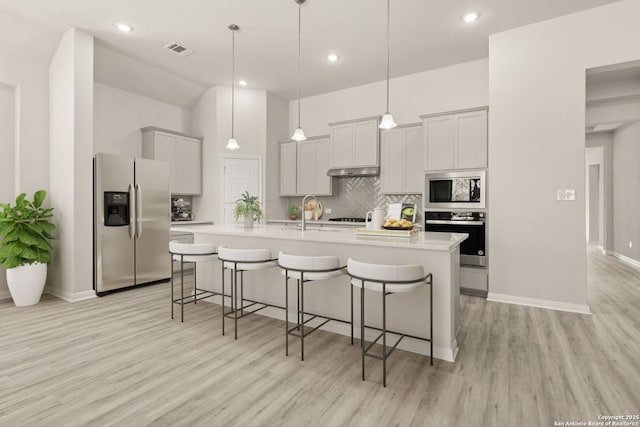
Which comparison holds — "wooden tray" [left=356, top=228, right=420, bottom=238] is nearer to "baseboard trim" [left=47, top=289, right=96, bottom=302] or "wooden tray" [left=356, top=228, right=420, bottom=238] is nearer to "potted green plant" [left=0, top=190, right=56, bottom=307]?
"baseboard trim" [left=47, top=289, right=96, bottom=302]

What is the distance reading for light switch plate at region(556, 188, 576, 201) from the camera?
3619 mm

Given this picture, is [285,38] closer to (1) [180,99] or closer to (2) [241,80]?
(2) [241,80]

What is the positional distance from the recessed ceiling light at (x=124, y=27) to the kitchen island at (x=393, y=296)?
2.74 metres

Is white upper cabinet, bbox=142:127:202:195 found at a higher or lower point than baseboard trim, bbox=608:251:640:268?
higher

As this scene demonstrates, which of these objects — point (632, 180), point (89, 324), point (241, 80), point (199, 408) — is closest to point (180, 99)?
point (241, 80)

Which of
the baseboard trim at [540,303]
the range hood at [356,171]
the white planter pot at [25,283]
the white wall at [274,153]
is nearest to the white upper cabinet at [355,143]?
the range hood at [356,171]

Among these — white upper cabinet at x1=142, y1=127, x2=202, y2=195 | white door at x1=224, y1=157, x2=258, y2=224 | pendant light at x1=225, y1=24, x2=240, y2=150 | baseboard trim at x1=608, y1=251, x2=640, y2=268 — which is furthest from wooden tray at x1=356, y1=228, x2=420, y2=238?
baseboard trim at x1=608, y1=251, x2=640, y2=268

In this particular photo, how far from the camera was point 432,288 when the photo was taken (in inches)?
98.0

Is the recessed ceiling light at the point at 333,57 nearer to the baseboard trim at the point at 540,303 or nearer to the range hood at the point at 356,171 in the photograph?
the range hood at the point at 356,171

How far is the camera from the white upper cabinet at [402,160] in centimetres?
501

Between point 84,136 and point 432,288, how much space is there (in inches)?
173

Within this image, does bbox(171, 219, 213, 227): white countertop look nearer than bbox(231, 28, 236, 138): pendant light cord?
No

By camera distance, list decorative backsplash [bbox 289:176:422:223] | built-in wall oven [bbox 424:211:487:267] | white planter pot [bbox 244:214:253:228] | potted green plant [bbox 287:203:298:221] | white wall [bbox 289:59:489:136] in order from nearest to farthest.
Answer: white planter pot [bbox 244:214:253:228] < built-in wall oven [bbox 424:211:487:267] < white wall [bbox 289:59:489:136] < decorative backsplash [bbox 289:176:422:223] < potted green plant [bbox 287:203:298:221]

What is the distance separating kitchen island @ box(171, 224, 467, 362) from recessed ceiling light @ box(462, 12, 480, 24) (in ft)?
8.35
